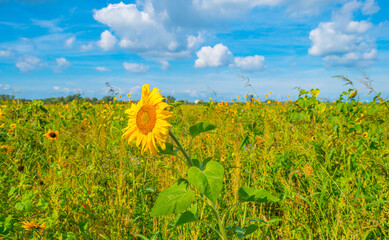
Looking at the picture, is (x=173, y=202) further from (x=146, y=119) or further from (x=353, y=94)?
(x=353, y=94)

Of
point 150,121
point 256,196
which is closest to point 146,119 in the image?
point 150,121

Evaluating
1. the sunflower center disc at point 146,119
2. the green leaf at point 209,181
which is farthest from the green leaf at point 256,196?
the sunflower center disc at point 146,119

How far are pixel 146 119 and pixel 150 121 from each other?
27mm

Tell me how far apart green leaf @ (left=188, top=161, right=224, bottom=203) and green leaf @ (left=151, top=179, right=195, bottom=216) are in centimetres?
10

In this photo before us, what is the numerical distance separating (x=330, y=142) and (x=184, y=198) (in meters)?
2.32

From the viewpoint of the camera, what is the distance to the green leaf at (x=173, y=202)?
957mm

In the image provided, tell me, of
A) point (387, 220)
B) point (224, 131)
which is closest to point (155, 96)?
point (387, 220)

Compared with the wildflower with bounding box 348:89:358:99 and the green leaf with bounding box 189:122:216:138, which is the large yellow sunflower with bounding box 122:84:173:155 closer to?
the green leaf with bounding box 189:122:216:138

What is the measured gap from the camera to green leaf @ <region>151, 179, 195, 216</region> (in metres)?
0.96

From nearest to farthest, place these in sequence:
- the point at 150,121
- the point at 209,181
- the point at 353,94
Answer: the point at 209,181, the point at 150,121, the point at 353,94

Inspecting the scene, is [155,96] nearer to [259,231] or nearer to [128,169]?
[259,231]

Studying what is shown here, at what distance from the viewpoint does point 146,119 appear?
4.03 ft

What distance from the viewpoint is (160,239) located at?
67.8 inches

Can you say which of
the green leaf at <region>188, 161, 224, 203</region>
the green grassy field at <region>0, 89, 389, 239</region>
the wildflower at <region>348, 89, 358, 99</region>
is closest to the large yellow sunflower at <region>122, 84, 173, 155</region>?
the green leaf at <region>188, 161, 224, 203</region>
